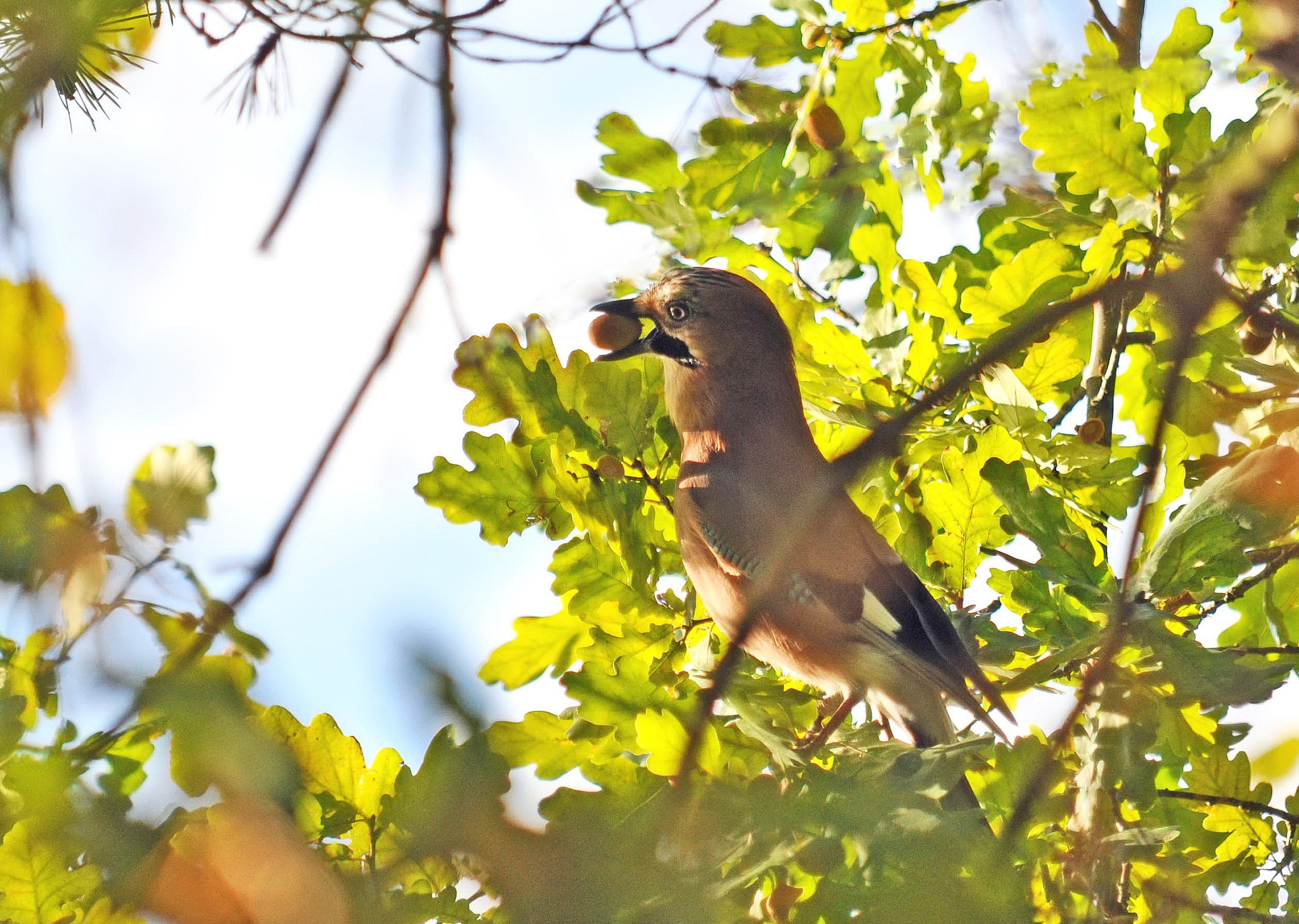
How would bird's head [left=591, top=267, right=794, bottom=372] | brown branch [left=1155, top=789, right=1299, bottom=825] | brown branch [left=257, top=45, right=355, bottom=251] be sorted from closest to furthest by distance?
brown branch [left=257, top=45, right=355, bottom=251]
brown branch [left=1155, top=789, right=1299, bottom=825]
bird's head [left=591, top=267, right=794, bottom=372]

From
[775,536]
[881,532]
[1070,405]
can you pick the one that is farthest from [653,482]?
[1070,405]

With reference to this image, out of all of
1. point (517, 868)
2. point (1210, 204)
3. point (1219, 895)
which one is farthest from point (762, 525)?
point (517, 868)

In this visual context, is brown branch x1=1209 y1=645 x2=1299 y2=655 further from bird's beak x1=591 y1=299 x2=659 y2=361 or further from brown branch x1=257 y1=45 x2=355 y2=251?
bird's beak x1=591 y1=299 x2=659 y2=361

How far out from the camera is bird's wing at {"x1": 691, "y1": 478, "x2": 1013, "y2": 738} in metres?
2.67

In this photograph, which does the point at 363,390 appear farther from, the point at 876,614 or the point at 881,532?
the point at 876,614

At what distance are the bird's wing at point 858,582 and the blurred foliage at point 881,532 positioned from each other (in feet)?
0.43

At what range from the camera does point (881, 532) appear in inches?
106

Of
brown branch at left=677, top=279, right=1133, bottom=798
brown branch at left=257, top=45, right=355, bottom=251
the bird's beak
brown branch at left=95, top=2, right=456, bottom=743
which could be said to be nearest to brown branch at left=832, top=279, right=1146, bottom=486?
brown branch at left=677, top=279, right=1133, bottom=798

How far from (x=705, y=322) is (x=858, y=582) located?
109 cm

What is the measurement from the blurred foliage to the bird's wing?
0.13 metres

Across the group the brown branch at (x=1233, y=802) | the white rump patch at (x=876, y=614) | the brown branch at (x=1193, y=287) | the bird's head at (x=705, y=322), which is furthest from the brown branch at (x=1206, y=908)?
the bird's head at (x=705, y=322)

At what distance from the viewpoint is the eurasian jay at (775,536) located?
8.85ft

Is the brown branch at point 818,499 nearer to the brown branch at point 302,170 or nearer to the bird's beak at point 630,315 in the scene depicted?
the brown branch at point 302,170

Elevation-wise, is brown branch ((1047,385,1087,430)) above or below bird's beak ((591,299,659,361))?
below
